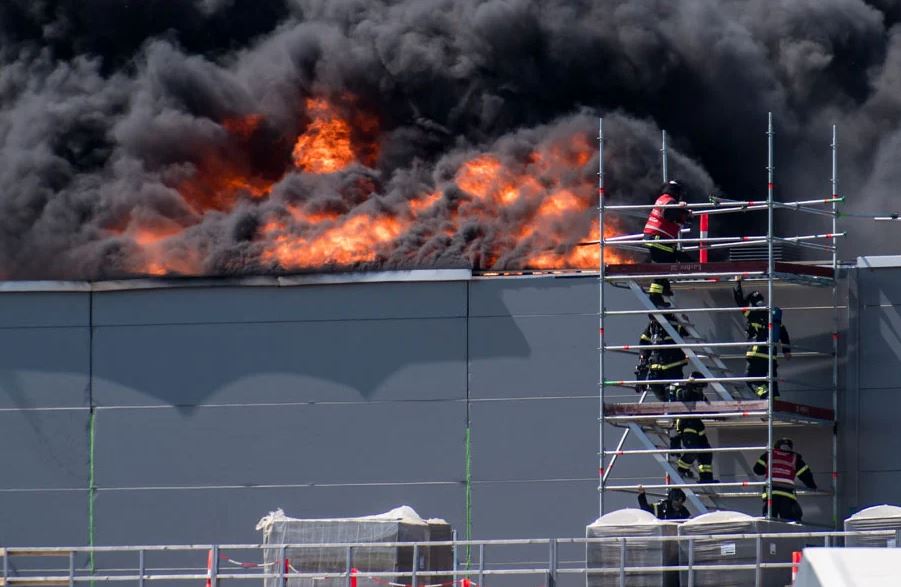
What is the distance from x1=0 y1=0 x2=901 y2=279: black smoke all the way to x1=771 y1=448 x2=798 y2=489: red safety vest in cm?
515

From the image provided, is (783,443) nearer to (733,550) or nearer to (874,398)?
(874,398)

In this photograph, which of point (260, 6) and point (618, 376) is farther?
point (260, 6)

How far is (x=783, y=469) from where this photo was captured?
56.7 feet

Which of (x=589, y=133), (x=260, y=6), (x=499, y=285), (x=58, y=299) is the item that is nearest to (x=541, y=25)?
(x=589, y=133)

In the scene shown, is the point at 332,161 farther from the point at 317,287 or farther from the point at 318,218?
the point at 317,287

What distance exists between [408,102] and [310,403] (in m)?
6.46

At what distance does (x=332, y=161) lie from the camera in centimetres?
→ 2358

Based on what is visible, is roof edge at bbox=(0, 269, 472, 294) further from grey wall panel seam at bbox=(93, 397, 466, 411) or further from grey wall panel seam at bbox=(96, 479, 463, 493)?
grey wall panel seam at bbox=(96, 479, 463, 493)

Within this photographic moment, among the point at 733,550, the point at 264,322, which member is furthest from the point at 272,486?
the point at 733,550

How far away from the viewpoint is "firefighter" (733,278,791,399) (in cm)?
1748

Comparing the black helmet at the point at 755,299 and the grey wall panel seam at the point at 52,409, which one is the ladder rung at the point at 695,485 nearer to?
the black helmet at the point at 755,299

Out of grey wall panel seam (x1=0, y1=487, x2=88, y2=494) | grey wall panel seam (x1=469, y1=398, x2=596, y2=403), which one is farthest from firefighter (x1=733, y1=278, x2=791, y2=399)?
grey wall panel seam (x1=0, y1=487, x2=88, y2=494)

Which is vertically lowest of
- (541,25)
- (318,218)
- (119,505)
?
(119,505)

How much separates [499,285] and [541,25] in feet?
22.7
